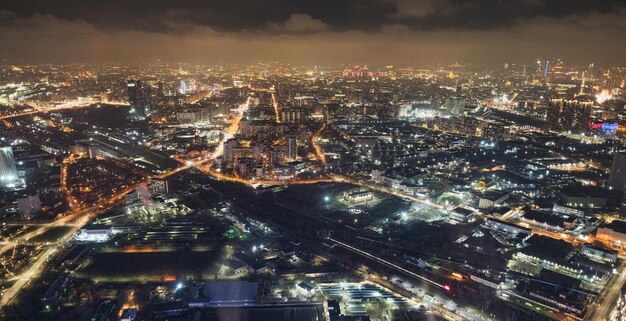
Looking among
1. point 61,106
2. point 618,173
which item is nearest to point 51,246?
point 618,173

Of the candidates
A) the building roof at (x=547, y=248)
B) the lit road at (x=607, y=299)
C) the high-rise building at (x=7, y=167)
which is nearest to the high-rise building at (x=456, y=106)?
the building roof at (x=547, y=248)

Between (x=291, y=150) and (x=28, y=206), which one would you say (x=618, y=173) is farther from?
(x=28, y=206)

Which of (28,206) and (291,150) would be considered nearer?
(28,206)

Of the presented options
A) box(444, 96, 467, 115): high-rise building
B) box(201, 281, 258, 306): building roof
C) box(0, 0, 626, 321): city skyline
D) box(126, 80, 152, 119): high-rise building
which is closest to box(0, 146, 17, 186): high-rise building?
box(0, 0, 626, 321): city skyline

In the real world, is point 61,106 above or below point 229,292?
above

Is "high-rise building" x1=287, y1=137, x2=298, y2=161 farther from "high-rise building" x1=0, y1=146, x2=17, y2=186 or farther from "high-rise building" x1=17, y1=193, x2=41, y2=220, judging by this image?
"high-rise building" x1=0, y1=146, x2=17, y2=186

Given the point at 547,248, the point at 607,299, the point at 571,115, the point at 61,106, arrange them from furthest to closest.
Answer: the point at 61,106, the point at 571,115, the point at 547,248, the point at 607,299

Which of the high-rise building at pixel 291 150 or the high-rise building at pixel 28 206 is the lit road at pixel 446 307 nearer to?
the high-rise building at pixel 291 150

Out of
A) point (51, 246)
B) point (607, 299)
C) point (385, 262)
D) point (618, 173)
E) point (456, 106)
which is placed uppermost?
point (456, 106)
